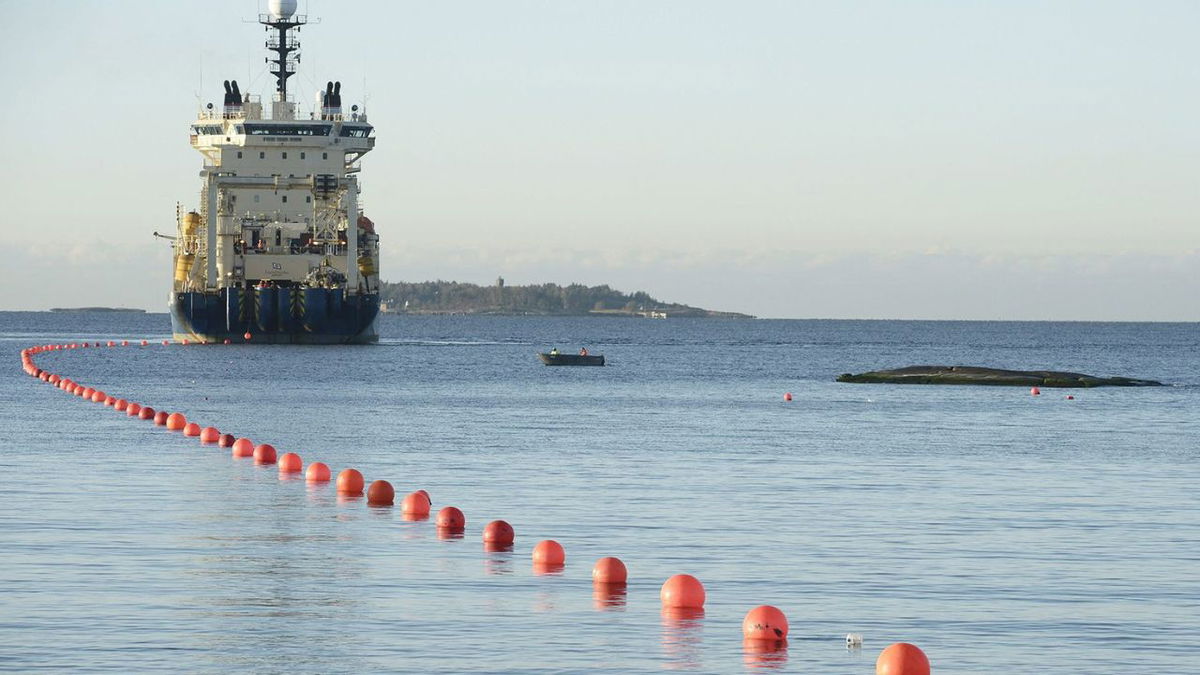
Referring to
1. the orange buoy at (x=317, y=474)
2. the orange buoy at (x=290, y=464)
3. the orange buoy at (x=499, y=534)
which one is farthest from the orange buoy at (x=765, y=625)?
the orange buoy at (x=290, y=464)

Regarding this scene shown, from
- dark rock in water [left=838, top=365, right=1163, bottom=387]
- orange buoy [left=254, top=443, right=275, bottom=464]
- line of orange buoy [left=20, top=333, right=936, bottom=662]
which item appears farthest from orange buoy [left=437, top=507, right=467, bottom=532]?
dark rock in water [left=838, top=365, right=1163, bottom=387]

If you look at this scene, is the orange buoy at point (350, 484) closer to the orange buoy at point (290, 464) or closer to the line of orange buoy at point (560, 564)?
the line of orange buoy at point (560, 564)

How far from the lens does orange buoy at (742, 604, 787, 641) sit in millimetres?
17750

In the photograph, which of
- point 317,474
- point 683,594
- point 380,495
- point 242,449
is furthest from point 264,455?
point 683,594

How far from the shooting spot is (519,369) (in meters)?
101

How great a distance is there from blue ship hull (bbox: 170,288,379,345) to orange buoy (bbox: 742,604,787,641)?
96.4 meters

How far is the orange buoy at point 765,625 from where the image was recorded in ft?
58.2

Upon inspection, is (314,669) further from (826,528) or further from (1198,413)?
(1198,413)

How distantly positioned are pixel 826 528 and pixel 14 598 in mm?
11882

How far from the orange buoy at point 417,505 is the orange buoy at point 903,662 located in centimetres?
1334

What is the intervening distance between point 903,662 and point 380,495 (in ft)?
51.4

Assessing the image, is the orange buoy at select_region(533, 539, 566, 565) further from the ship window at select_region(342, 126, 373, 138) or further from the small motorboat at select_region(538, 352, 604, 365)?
the ship window at select_region(342, 126, 373, 138)

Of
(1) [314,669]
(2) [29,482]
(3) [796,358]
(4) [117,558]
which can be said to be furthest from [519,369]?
(1) [314,669]

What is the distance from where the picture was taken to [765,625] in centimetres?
1777
